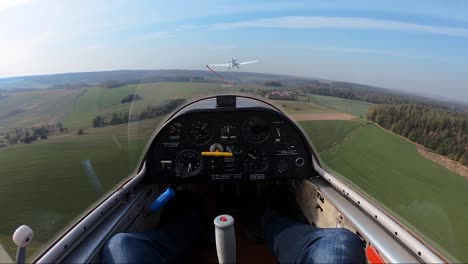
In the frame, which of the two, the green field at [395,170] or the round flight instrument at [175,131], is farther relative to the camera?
the green field at [395,170]

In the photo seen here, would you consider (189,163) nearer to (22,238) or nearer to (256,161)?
(256,161)

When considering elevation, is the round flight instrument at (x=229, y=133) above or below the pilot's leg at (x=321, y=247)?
above

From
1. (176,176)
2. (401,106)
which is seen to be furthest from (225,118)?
(401,106)

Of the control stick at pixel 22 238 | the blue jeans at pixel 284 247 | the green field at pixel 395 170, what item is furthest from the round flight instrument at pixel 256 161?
the green field at pixel 395 170

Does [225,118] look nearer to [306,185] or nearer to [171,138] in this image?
[171,138]

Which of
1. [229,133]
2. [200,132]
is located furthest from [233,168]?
[200,132]

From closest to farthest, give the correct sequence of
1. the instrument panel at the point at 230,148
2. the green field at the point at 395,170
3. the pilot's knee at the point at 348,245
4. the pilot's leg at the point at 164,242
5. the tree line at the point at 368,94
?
the pilot's knee at the point at 348,245 < the pilot's leg at the point at 164,242 < the instrument panel at the point at 230,148 < the tree line at the point at 368,94 < the green field at the point at 395,170

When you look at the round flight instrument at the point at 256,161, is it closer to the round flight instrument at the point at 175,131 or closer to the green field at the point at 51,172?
the round flight instrument at the point at 175,131

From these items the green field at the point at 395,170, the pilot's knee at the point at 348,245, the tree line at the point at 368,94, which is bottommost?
the green field at the point at 395,170
